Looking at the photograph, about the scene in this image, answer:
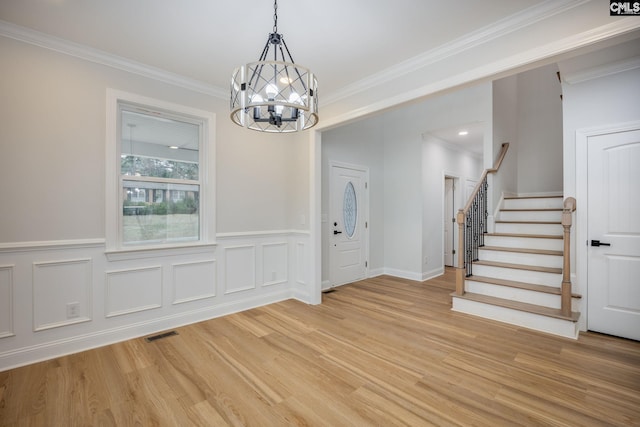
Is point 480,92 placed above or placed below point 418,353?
above

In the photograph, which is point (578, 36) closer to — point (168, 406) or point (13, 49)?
point (168, 406)

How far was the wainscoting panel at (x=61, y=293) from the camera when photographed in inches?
103

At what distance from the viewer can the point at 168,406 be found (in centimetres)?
200

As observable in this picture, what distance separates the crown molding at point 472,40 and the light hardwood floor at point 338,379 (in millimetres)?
2791

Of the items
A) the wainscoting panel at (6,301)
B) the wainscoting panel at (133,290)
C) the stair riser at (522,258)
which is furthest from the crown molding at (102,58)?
the stair riser at (522,258)

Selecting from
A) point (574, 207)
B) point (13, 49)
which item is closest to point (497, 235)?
point (574, 207)

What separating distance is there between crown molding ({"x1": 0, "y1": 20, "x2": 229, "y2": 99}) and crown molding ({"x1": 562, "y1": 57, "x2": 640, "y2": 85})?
4044mm

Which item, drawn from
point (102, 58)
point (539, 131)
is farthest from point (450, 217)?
point (102, 58)

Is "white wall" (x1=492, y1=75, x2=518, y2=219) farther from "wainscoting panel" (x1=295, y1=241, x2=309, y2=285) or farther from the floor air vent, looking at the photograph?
the floor air vent

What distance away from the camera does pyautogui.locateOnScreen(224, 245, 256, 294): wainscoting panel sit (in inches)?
150

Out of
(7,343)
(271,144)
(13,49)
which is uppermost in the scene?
(13,49)

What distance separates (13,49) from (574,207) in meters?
5.68

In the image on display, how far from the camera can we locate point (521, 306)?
134 inches

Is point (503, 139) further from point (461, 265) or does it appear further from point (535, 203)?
point (461, 265)
